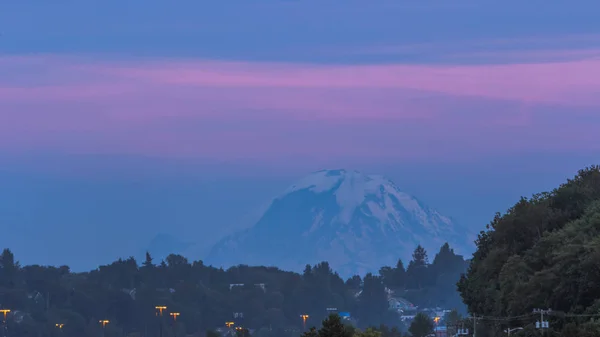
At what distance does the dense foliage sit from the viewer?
115188 mm

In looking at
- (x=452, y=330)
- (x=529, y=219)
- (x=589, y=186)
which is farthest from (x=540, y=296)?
(x=452, y=330)

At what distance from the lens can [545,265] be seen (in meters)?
128

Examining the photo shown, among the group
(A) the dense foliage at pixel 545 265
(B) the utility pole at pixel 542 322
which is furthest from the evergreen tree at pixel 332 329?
(B) the utility pole at pixel 542 322

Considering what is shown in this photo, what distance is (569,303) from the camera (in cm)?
11988

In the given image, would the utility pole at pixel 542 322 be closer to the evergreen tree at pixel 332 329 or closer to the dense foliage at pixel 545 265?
the dense foliage at pixel 545 265

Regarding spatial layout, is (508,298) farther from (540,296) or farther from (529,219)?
(529,219)

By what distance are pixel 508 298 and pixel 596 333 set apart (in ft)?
96.9

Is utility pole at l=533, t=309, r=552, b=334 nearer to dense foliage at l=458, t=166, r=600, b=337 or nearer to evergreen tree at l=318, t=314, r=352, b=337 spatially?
dense foliage at l=458, t=166, r=600, b=337

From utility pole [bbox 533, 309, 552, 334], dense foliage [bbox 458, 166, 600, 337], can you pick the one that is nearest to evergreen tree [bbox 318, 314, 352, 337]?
dense foliage [bbox 458, 166, 600, 337]

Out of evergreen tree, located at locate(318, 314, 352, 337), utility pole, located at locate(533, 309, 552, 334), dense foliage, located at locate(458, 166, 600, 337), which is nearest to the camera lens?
evergreen tree, located at locate(318, 314, 352, 337)

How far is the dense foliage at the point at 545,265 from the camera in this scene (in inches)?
4535

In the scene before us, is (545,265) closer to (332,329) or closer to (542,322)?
(542,322)

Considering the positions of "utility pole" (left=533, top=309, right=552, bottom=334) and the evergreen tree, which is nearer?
the evergreen tree

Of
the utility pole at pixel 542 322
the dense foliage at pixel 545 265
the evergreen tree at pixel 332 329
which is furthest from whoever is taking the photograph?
the dense foliage at pixel 545 265
